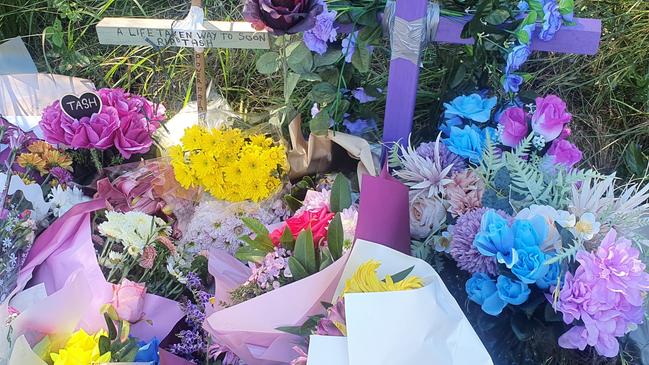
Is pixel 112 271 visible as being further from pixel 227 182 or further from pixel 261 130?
pixel 261 130

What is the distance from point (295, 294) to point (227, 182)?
445 mm

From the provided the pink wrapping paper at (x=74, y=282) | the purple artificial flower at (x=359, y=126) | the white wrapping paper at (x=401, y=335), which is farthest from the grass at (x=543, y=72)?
the white wrapping paper at (x=401, y=335)

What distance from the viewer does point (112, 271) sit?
4.33 feet

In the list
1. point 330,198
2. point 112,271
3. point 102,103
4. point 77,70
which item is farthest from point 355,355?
point 77,70

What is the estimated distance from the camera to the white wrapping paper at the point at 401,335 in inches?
35.6

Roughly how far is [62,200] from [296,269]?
0.65 metres

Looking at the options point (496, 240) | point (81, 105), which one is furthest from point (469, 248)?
point (81, 105)

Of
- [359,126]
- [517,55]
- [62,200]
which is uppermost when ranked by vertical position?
[517,55]

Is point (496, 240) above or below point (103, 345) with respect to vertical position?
above

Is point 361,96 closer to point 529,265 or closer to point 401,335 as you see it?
point 529,265

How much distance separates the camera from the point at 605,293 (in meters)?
1.01

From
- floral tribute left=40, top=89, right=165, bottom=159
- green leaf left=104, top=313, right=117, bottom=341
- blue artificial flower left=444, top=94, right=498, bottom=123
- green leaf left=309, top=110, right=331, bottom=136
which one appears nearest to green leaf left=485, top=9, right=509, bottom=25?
blue artificial flower left=444, top=94, right=498, bottom=123

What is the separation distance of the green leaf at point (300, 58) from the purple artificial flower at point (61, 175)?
58cm

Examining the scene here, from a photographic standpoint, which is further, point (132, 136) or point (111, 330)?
point (132, 136)
